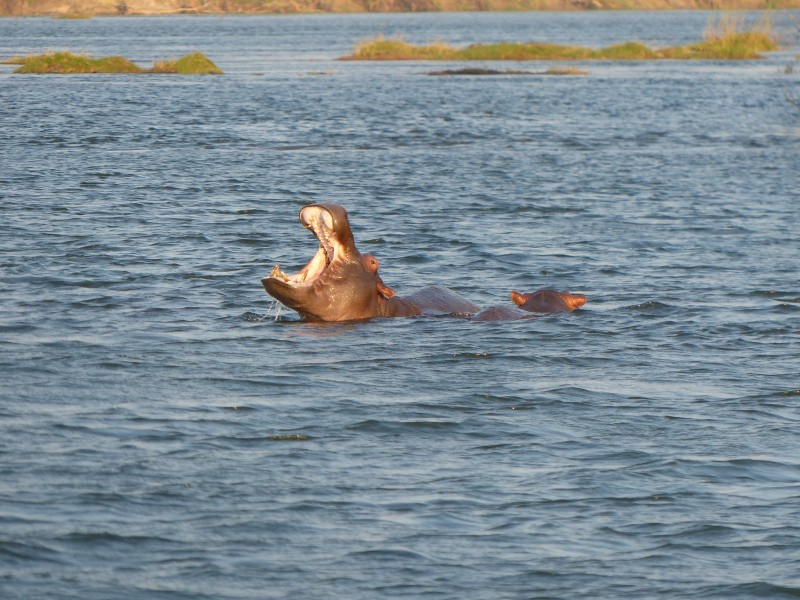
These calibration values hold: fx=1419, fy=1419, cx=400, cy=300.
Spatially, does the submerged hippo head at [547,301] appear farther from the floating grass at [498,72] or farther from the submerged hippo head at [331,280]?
the floating grass at [498,72]

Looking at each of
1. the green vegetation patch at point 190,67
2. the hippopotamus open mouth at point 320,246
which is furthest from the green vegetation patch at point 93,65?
the hippopotamus open mouth at point 320,246

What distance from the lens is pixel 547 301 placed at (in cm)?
1659

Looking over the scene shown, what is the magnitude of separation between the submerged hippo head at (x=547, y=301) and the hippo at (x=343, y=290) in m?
0.05

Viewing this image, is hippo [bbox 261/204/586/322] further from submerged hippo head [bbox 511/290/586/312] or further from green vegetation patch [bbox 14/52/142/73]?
green vegetation patch [bbox 14/52/142/73]

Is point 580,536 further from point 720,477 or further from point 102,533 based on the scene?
point 102,533

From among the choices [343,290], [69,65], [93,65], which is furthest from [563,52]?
[343,290]

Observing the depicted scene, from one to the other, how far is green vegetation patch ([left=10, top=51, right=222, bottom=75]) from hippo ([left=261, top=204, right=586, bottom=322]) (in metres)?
53.1

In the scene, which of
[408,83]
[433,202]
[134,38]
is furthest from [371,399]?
[134,38]

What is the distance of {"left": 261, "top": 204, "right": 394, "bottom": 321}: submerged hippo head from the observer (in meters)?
14.5

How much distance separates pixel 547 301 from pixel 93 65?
54544 mm

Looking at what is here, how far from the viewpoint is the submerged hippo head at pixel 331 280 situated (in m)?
14.5

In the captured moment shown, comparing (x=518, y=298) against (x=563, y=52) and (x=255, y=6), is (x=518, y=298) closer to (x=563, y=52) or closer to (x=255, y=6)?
(x=563, y=52)

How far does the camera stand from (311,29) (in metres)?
139

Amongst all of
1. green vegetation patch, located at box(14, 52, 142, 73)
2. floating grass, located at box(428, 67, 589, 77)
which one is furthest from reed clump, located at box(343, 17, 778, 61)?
green vegetation patch, located at box(14, 52, 142, 73)
